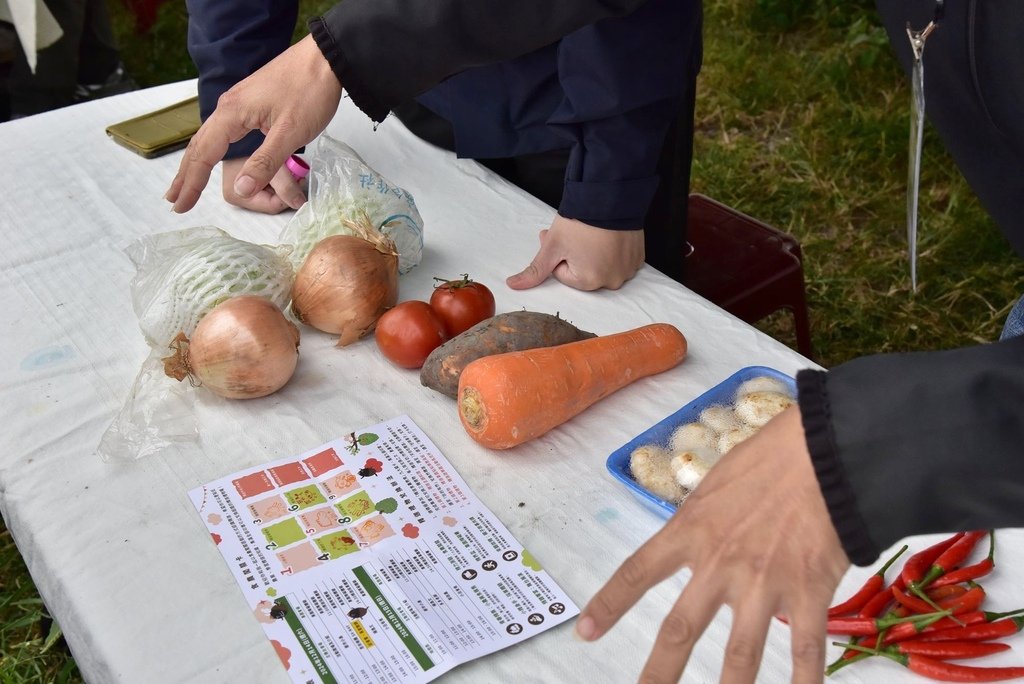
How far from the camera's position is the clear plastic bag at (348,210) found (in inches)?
54.6

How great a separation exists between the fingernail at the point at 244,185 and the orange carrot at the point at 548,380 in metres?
0.34

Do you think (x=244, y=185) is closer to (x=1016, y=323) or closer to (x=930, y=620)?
(x=930, y=620)

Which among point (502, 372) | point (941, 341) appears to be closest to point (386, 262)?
point (502, 372)

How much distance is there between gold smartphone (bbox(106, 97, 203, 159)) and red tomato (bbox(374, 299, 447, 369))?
787 millimetres

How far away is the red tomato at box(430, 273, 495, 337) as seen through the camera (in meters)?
1.29

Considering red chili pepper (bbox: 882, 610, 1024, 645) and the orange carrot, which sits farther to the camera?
the orange carrot

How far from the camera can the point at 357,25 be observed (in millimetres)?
1162

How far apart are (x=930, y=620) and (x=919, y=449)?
282 mm

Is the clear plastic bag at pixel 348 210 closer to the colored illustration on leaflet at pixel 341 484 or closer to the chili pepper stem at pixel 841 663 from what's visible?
the colored illustration on leaflet at pixel 341 484

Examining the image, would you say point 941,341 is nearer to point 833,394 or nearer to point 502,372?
point 502,372

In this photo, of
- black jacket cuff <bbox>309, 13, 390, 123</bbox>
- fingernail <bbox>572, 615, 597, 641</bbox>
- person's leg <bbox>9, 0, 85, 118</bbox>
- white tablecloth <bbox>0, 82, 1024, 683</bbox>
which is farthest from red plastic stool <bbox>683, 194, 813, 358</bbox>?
Result: person's leg <bbox>9, 0, 85, 118</bbox>

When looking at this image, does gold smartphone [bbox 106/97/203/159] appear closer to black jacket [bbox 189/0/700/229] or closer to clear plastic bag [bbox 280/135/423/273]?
black jacket [bbox 189/0/700/229]

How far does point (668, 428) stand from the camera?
1.10 meters

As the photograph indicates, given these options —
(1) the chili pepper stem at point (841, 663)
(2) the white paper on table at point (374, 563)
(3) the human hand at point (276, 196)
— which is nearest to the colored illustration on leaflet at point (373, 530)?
(2) the white paper on table at point (374, 563)
